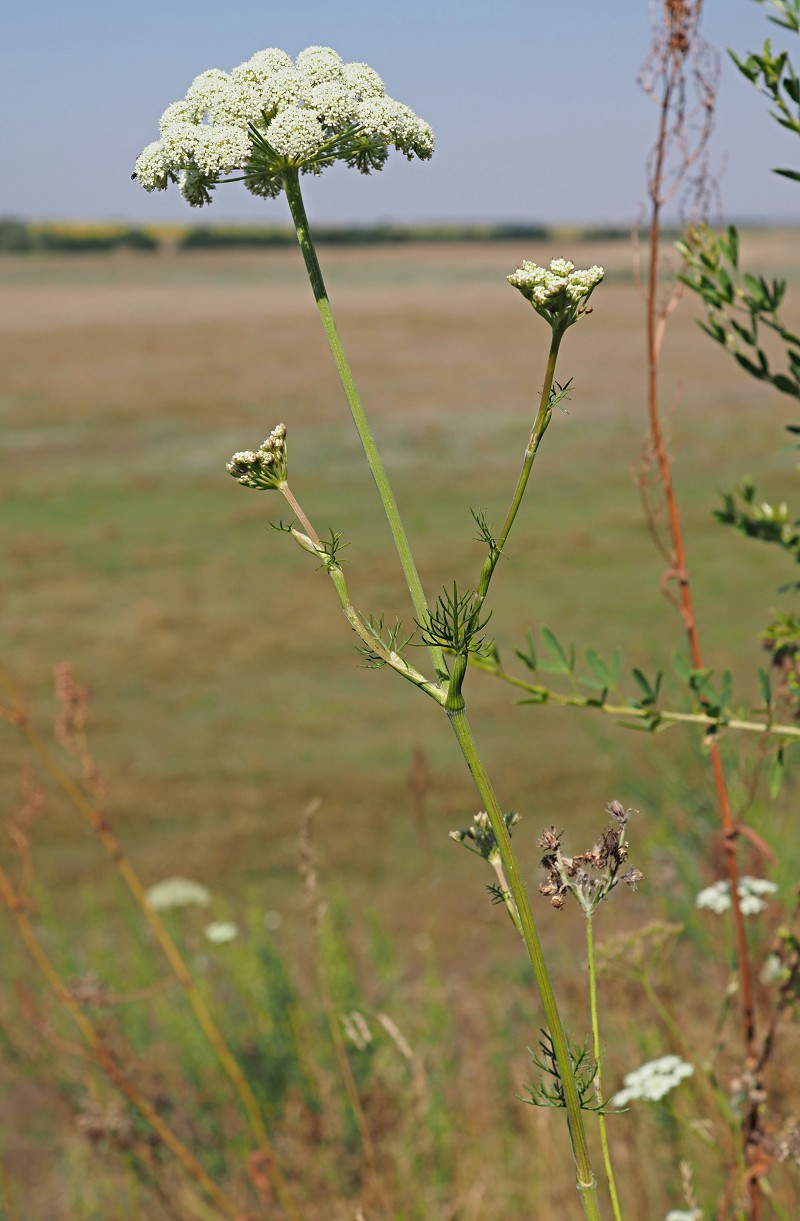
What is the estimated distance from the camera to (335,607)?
10.5 meters

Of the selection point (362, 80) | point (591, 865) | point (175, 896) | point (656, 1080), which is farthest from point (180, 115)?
point (175, 896)

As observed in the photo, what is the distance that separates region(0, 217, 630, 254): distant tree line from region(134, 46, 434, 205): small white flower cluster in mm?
69683

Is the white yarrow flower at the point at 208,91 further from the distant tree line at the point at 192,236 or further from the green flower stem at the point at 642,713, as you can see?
the distant tree line at the point at 192,236

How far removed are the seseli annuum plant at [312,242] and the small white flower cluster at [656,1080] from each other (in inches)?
39.2

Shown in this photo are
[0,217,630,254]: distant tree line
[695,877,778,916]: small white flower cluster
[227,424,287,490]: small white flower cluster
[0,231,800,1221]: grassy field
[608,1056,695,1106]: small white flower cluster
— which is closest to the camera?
[227,424,287,490]: small white flower cluster

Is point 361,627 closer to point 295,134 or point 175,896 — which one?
point 295,134

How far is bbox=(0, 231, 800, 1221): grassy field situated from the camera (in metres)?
6.07

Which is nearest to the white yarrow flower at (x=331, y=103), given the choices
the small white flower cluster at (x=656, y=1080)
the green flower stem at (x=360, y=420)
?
the green flower stem at (x=360, y=420)

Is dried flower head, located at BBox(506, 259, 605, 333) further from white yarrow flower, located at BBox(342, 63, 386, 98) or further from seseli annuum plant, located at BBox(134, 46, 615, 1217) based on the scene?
white yarrow flower, located at BBox(342, 63, 386, 98)

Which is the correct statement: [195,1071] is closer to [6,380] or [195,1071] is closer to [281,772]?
[281,772]

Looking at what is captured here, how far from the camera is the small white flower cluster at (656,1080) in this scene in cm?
203

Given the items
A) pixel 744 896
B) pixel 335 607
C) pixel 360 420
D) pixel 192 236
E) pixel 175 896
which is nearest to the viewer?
pixel 360 420

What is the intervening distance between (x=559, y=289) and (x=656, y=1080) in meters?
1.63

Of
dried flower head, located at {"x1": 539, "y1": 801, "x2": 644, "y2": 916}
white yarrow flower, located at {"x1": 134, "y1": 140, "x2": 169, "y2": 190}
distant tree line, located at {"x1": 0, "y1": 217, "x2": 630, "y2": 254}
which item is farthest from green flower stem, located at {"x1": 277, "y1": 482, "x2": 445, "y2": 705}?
distant tree line, located at {"x1": 0, "y1": 217, "x2": 630, "y2": 254}
